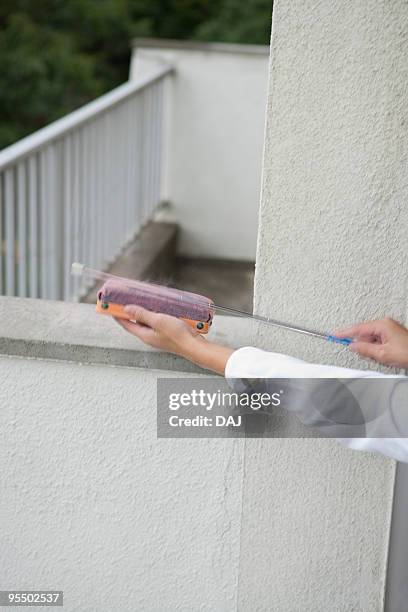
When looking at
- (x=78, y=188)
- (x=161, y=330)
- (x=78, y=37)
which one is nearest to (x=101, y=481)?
(x=161, y=330)

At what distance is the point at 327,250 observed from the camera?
→ 1939mm

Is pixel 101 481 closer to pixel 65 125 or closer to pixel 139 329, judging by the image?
pixel 139 329

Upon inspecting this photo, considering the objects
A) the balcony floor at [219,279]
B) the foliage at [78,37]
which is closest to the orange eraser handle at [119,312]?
the balcony floor at [219,279]

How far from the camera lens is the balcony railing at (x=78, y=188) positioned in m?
4.14

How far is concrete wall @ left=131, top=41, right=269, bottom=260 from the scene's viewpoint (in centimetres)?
597

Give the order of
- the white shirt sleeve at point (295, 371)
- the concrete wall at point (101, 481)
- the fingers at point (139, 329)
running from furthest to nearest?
1. the concrete wall at point (101, 481)
2. the fingers at point (139, 329)
3. the white shirt sleeve at point (295, 371)

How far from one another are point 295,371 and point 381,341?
0.20 metres

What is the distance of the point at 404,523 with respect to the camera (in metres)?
2.04

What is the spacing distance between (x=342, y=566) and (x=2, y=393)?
0.85m

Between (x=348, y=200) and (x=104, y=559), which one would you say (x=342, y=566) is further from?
(x=348, y=200)

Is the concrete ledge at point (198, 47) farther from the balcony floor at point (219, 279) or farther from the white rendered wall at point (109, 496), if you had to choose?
the white rendered wall at point (109, 496)

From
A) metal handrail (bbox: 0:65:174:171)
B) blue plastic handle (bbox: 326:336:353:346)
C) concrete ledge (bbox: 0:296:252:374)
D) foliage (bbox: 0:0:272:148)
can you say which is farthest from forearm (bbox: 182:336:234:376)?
foliage (bbox: 0:0:272:148)

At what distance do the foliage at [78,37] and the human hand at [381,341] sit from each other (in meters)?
12.5

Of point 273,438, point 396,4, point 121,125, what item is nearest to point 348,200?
point 396,4
